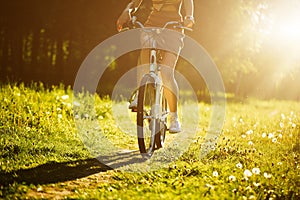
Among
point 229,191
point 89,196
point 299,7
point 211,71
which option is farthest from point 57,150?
point 211,71

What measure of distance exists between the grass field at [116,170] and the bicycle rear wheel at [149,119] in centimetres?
39

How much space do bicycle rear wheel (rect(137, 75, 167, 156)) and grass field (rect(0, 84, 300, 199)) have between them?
15.3 inches

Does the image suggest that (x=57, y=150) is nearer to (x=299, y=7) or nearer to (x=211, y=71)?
(x=299, y=7)

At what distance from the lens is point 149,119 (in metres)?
5.62

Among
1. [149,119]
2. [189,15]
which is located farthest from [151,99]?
[189,15]

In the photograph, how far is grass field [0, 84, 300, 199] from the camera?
4.04 metres

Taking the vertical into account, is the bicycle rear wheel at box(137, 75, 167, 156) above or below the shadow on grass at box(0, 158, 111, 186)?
above

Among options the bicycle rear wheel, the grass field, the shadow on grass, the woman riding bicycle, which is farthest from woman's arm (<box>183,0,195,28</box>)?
the shadow on grass

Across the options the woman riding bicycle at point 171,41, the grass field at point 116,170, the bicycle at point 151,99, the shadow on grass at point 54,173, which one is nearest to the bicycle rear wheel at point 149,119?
the bicycle at point 151,99

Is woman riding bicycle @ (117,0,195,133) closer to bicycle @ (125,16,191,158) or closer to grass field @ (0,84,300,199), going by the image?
bicycle @ (125,16,191,158)

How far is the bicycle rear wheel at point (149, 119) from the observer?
16.8 ft

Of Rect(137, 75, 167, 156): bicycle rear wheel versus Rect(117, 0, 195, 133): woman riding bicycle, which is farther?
Rect(117, 0, 195, 133): woman riding bicycle

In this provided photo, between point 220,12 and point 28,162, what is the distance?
12781 mm

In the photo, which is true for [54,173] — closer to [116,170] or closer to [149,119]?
[116,170]
